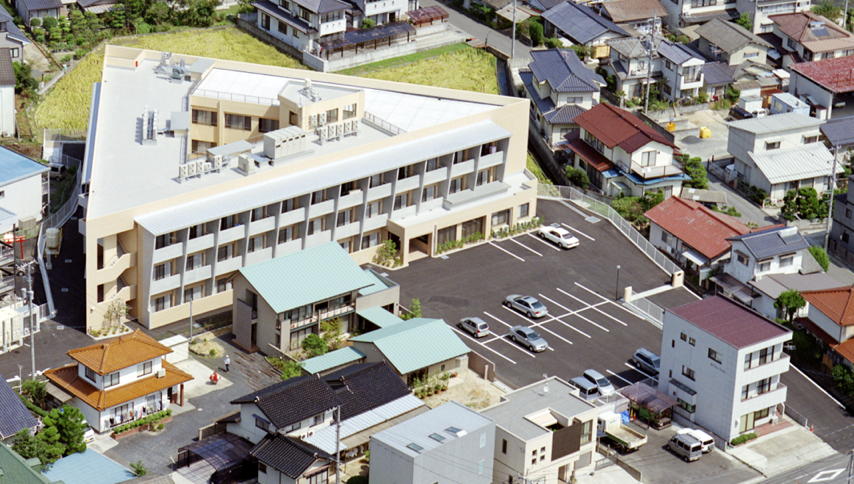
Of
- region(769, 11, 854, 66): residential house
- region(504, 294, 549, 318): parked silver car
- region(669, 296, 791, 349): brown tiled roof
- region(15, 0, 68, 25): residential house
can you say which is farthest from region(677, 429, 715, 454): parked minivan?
region(15, 0, 68, 25): residential house

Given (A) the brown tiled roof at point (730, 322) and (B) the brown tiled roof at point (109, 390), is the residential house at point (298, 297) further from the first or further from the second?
(A) the brown tiled roof at point (730, 322)

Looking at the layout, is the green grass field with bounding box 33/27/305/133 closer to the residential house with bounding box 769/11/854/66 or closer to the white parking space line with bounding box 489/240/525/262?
the white parking space line with bounding box 489/240/525/262

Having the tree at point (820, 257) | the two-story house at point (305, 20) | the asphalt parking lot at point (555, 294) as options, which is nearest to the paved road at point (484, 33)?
the two-story house at point (305, 20)

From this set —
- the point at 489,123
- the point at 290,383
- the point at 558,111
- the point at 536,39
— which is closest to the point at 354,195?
the point at 489,123

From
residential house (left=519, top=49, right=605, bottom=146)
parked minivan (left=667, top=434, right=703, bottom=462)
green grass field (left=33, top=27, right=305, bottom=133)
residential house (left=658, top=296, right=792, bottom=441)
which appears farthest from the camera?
residential house (left=519, top=49, right=605, bottom=146)

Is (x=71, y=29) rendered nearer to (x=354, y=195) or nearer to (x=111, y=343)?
(x=354, y=195)

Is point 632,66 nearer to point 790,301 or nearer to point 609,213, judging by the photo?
point 609,213
